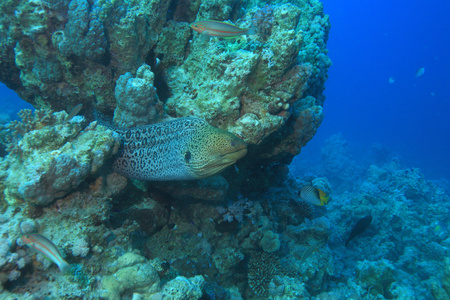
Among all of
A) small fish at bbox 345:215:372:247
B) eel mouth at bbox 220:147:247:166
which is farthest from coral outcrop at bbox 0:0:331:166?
small fish at bbox 345:215:372:247

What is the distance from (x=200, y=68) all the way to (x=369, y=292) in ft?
23.3

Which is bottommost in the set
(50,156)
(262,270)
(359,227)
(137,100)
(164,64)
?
(262,270)

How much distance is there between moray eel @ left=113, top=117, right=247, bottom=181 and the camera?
3.79 metres

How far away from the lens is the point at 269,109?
4008 mm

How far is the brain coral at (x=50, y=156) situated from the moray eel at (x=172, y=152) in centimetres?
68

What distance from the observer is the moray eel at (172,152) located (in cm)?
379

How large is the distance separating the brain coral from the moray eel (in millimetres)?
676

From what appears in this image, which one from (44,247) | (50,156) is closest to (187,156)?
(50,156)

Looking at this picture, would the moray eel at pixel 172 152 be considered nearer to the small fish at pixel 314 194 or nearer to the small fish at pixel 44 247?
A: the small fish at pixel 44 247

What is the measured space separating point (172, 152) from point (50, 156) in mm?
1731

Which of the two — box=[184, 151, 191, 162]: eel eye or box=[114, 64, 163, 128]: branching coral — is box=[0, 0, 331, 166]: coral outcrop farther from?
box=[184, 151, 191, 162]: eel eye

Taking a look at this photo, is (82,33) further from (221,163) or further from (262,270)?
(262,270)

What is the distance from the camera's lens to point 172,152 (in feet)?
13.5

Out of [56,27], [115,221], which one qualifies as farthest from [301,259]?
[56,27]
